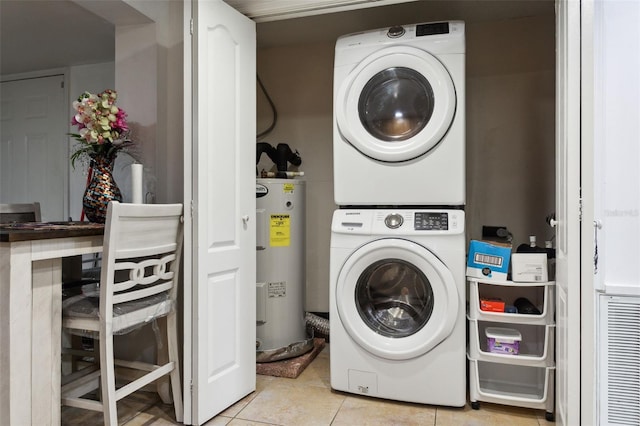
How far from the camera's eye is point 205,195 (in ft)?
5.68

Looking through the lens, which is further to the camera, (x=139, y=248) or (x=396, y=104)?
(x=396, y=104)

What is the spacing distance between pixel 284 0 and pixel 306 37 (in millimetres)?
903

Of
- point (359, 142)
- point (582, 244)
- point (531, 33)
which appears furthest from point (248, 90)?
point (531, 33)

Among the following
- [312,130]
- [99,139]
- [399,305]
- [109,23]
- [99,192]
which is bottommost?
[399,305]

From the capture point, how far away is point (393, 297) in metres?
2.05

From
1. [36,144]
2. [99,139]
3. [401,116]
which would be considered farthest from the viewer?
[36,144]

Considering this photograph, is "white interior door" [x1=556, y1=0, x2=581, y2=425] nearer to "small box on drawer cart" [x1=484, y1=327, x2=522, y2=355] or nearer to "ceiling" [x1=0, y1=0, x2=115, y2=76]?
"small box on drawer cart" [x1=484, y1=327, x2=522, y2=355]

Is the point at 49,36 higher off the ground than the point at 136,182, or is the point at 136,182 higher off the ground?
the point at 49,36

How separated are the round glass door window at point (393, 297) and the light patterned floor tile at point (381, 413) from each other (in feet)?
1.14

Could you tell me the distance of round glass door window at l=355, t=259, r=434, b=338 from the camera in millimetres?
1959

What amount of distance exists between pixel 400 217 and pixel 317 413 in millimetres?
1015

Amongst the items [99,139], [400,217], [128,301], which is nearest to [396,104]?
[400,217]

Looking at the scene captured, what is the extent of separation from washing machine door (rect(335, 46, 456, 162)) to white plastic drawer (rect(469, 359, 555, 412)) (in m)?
1.11

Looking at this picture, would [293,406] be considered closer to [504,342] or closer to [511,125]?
[504,342]
